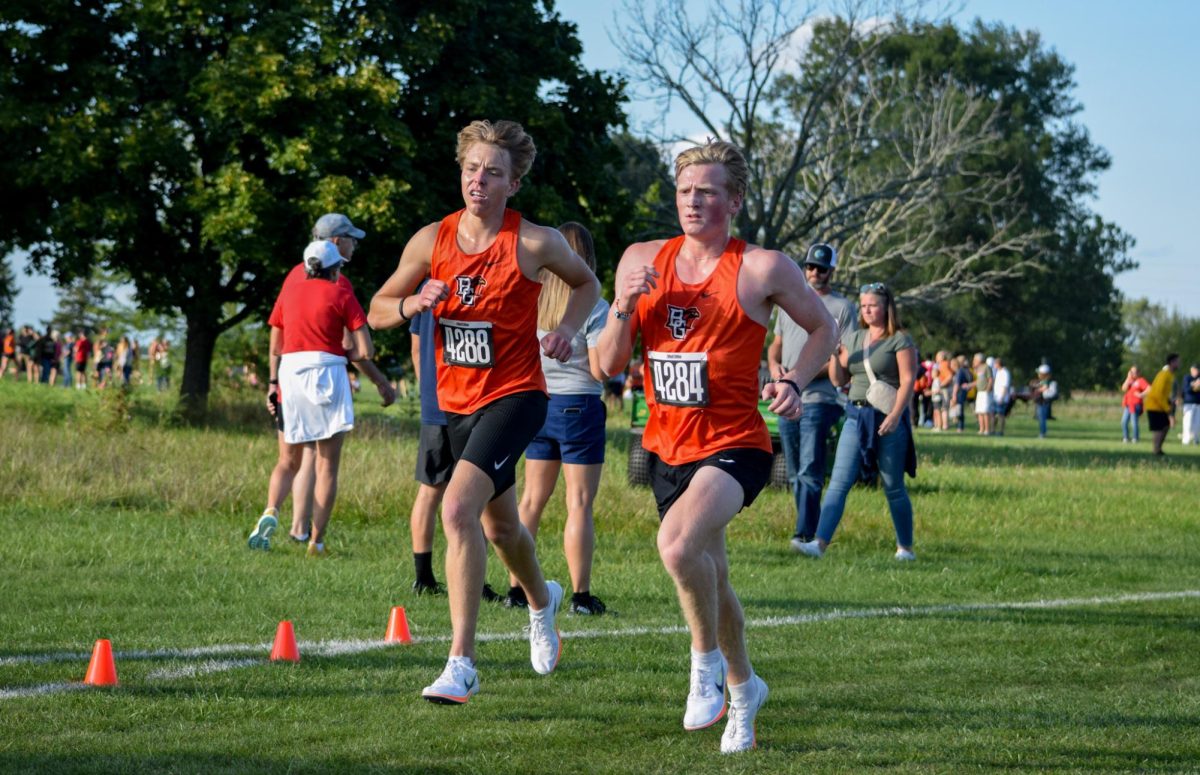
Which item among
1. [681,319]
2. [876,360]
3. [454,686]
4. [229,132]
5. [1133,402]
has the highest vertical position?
[229,132]

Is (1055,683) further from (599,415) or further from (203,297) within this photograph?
(203,297)

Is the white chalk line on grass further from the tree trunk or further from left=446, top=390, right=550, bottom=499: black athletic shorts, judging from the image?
the tree trunk

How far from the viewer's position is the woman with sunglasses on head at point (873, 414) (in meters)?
11.3

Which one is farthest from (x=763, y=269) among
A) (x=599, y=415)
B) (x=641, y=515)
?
(x=641, y=515)

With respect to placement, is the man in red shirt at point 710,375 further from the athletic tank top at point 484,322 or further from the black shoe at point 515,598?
the black shoe at point 515,598

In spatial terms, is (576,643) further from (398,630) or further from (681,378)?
(681,378)

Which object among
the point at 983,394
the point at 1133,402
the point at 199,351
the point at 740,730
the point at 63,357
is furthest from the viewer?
A: the point at 63,357

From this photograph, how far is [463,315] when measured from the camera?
6.09 metres

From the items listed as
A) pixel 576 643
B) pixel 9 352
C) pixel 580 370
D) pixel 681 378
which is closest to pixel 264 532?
pixel 580 370

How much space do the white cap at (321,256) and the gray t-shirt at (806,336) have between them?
10.7 feet

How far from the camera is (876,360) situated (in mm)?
11320

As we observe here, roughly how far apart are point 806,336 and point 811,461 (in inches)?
38.6

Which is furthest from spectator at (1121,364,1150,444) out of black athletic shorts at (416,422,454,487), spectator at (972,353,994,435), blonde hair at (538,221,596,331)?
blonde hair at (538,221,596,331)

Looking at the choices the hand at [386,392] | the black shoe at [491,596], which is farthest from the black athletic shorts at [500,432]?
the hand at [386,392]
